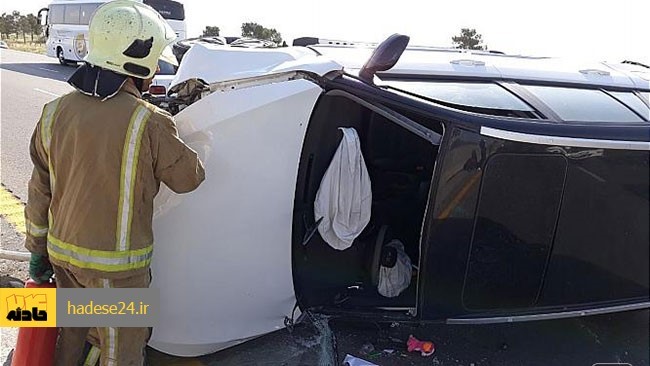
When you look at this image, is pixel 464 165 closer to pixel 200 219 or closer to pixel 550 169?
pixel 550 169

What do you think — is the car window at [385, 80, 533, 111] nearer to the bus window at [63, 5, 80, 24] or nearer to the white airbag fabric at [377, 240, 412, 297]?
the white airbag fabric at [377, 240, 412, 297]

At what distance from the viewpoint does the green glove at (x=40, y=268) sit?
8.87 ft

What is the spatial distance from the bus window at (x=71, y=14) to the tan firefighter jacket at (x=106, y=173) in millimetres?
22187

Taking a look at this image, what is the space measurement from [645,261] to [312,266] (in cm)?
163

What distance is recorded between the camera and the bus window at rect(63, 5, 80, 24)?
2228cm

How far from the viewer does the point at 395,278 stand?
3.34 m

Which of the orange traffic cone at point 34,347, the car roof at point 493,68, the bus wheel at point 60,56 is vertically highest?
the car roof at point 493,68

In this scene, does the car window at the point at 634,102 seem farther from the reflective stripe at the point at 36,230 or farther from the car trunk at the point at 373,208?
the reflective stripe at the point at 36,230

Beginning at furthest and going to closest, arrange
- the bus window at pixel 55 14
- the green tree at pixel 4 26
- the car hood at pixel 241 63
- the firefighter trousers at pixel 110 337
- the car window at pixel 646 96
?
the green tree at pixel 4 26 → the bus window at pixel 55 14 → the car window at pixel 646 96 → the car hood at pixel 241 63 → the firefighter trousers at pixel 110 337

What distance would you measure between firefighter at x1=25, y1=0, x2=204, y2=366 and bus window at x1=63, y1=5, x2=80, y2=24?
2214 centimetres

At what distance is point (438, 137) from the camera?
2822 millimetres

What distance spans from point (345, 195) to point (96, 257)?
121cm

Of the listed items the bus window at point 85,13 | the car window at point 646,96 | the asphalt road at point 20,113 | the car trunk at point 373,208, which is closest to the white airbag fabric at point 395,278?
the car trunk at point 373,208

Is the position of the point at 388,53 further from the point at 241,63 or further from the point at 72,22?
the point at 72,22
